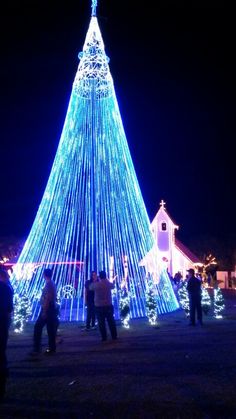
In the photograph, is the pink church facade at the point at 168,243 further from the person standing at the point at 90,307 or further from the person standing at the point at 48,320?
the person standing at the point at 48,320

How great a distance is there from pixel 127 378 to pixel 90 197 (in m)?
9.23

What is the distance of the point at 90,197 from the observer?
1561cm

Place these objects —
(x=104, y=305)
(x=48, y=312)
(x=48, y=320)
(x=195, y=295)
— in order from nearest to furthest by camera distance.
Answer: (x=48, y=320) → (x=48, y=312) → (x=104, y=305) → (x=195, y=295)

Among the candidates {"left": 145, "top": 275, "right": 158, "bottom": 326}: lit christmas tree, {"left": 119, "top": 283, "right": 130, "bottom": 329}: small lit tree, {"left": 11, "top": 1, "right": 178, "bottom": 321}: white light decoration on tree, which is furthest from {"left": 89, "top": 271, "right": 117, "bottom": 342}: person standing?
{"left": 11, "top": 1, "right": 178, "bottom": 321}: white light decoration on tree

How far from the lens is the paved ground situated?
532 cm

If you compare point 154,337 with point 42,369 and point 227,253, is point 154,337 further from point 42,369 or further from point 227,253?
point 227,253

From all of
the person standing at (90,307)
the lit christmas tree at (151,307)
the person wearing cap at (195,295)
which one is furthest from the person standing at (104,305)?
the person wearing cap at (195,295)

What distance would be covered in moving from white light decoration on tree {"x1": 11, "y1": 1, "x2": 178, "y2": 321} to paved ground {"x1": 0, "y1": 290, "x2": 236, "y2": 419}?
4.07 m

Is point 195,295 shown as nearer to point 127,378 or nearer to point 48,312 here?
point 48,312

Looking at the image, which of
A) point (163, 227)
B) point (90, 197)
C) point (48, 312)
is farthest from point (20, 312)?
point (163, 227)

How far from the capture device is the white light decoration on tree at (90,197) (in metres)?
15.2

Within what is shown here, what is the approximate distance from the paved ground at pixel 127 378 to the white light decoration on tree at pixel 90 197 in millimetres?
4071

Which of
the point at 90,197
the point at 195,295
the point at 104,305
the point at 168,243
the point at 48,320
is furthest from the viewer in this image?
the point at 168,243

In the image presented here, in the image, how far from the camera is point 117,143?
15789 millimetres
